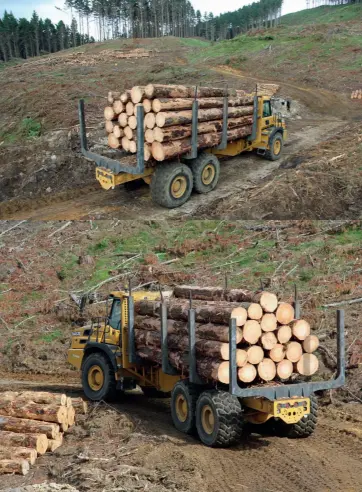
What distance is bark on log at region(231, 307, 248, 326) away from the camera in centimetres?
967

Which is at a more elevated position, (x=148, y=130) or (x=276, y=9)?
(x=276, y=9)

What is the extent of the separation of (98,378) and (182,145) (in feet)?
22.7

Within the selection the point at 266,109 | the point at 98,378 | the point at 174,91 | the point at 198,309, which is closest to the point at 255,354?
the point at 198,309

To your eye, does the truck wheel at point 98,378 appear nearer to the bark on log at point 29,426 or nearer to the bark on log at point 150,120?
the bark on log at point 29,426

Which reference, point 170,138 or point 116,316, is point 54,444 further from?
point 170,138

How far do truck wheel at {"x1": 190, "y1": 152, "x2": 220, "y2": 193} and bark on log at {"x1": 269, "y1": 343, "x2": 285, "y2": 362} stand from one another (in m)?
8.84

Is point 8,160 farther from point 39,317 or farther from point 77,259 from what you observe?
point 39,317

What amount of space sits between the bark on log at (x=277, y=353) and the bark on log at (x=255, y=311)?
1.96 feet

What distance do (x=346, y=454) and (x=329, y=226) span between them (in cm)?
1163

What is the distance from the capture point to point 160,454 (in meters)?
9.16

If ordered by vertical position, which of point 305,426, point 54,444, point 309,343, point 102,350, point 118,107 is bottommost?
point 54,444

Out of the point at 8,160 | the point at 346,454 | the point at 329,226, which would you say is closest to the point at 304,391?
the point at 346,454

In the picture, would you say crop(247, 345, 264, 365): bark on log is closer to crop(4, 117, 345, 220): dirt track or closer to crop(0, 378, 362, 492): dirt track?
crop(0, 378, 362, 492): dirt track

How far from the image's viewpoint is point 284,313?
1011 centimetres
